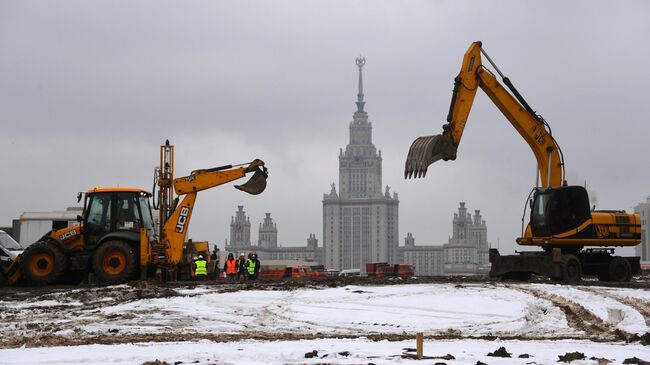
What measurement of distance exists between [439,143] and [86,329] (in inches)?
559

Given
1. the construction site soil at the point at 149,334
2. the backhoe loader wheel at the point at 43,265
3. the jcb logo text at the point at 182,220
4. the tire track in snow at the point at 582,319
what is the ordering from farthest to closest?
1. the jcb logo text at the point at 182,220
2. the backhoe loader wheel at the point at 43,265
3. the tire track in snow at the point at 582,319
4. the construction site soil at the point at 149,334

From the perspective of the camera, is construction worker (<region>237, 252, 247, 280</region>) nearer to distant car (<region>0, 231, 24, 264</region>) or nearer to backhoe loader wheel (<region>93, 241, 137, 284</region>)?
distant car (<region>0, 231, 24, 264</region>)

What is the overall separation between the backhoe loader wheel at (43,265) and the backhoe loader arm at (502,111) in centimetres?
984

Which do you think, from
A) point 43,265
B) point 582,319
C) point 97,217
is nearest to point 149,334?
point 582,319

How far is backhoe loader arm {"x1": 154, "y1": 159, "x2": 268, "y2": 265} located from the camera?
26.8m

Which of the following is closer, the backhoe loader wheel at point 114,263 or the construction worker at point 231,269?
the backhoe loader wheel at point 114,263

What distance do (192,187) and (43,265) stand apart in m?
4.74

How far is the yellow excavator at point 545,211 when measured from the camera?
2667 centimetres

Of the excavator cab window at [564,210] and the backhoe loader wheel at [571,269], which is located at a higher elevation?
the excavator cab window at [564,210]

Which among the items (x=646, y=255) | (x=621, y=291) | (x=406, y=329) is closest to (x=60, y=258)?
(x=406, y=329)

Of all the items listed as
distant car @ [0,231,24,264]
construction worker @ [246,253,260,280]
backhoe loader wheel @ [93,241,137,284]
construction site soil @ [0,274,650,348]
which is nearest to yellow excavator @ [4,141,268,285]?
A: backhoe loader wheel @ [93,241,137,284]

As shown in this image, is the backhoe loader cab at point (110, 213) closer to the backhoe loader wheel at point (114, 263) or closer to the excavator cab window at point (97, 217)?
the excavator cab window at point (97, 217)

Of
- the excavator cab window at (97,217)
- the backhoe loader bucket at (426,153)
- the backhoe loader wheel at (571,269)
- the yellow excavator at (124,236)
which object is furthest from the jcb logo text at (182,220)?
the backhoe loader wheel at (571,269)

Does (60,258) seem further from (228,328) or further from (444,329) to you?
(444,329)
